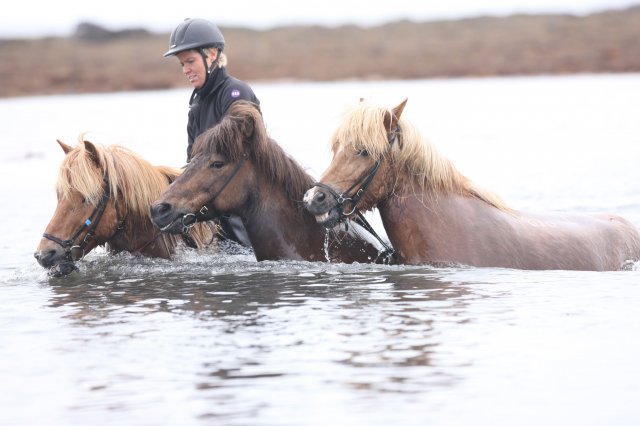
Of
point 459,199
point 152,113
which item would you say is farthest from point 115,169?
point 152,113

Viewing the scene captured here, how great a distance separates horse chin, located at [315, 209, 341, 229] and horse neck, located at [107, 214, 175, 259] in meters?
1.50

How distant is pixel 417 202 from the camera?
24.7ft

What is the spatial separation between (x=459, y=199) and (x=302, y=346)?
1.96m

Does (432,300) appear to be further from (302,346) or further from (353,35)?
(353,35)

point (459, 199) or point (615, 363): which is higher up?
point (459, 199)

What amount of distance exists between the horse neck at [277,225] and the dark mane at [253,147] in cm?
7

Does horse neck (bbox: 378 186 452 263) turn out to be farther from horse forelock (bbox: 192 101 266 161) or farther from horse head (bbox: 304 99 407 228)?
horse forelock (bbox: 192 101 266 161)

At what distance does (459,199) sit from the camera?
25.1 feet

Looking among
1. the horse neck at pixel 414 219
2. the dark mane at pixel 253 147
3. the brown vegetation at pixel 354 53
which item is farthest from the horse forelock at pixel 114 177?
the brown vegetation at pixel 354 53

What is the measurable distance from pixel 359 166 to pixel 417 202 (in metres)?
0.49

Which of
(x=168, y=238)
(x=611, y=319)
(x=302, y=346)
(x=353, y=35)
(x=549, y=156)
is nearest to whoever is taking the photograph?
(x=302, y=346)

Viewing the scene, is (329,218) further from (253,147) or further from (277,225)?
(253,147)

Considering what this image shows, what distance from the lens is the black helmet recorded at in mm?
8406

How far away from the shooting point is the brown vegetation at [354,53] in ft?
181
